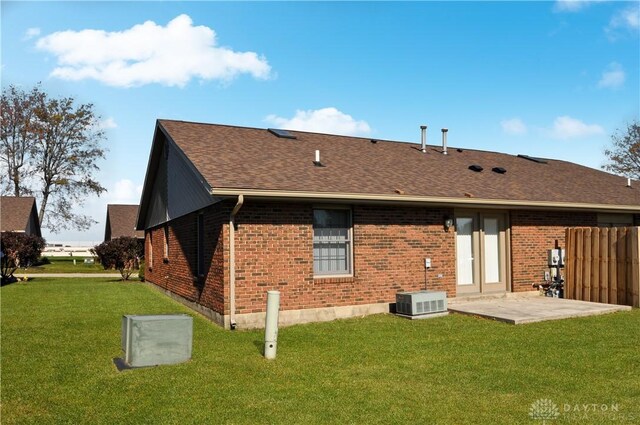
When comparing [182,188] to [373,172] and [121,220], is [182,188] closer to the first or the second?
[373,172]

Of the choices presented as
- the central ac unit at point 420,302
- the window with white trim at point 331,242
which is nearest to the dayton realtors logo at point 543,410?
the central ac unit at point 420,302

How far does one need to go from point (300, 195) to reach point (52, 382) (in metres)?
5.68

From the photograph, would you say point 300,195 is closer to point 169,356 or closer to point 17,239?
point 169,356

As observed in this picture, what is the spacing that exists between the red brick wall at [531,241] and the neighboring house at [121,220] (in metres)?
38.6

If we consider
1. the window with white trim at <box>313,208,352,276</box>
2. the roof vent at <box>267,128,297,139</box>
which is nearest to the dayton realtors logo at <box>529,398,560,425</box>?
the window with white trim at <box>313,208,352,276</box>

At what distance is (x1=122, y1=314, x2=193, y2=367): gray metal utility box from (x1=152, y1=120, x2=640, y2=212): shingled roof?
3060 mm

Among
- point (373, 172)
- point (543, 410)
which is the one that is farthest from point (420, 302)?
point (543, 410)

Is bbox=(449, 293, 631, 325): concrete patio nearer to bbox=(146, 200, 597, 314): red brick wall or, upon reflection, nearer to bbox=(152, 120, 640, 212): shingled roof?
bbox=(146, 200, 597, 314): red brick wall

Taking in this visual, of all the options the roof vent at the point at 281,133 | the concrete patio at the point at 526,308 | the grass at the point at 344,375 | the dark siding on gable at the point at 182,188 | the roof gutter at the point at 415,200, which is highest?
the roof vent at the point at 281,133

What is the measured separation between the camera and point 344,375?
287 inches

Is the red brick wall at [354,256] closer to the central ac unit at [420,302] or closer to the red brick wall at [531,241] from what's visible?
the red brick wall at [531,241]

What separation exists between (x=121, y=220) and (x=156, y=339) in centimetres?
4558

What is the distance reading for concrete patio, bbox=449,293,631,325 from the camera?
1138cm

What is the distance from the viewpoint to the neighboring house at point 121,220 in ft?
160
